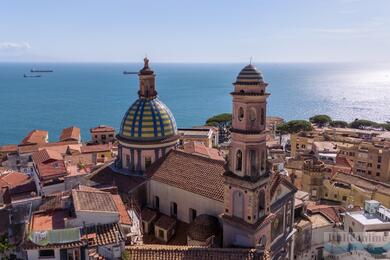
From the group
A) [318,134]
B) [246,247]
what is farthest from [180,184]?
[318,134]

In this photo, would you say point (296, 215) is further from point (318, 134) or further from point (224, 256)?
point (318, 134)

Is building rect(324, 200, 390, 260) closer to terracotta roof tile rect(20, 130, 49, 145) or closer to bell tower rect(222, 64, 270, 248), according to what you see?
bell tower rect(222, 64, 270, 248)

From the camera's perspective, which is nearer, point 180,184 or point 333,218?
point 180,184

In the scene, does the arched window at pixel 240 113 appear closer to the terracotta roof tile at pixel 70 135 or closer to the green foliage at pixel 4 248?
the green foliage at pixel 4 248

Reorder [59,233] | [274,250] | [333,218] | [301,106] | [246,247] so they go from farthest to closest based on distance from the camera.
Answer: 1. [301,106]
2. [333,218]
3. [274,250]
4. [246,247]
5. [59,233]

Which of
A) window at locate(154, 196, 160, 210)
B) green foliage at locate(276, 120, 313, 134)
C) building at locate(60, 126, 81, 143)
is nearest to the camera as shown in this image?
window at locate(154, 196, 160, 210)

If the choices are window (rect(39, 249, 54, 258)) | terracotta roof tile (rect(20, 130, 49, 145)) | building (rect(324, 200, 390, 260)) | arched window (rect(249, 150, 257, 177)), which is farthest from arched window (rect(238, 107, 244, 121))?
terracotta roof tile (rect(20, 130, 49, 145))
